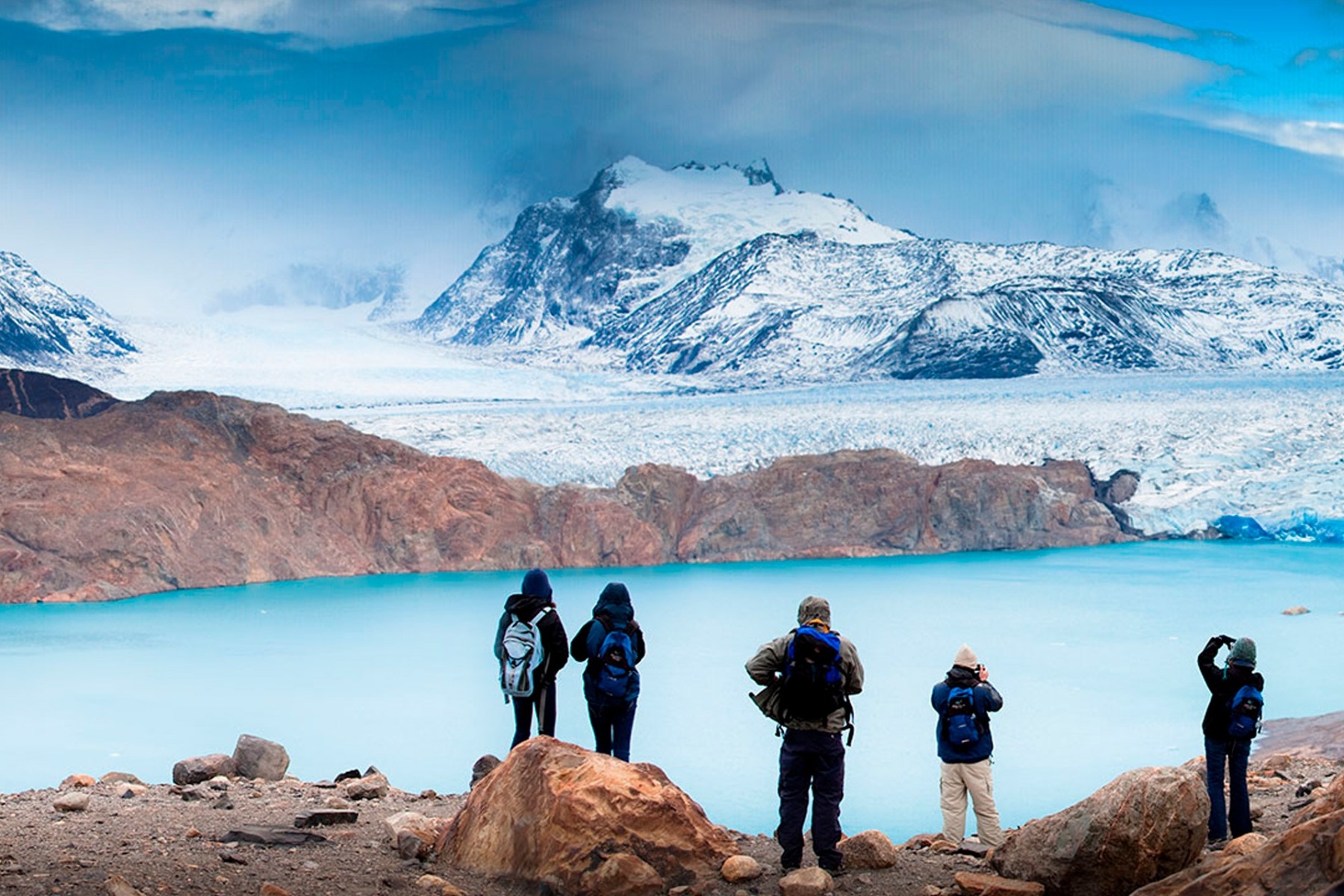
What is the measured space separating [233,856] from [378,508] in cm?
2415

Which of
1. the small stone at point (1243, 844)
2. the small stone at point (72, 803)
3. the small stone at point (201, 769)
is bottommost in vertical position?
the small stone at point (201, 769)

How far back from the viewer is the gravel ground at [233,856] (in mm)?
3842

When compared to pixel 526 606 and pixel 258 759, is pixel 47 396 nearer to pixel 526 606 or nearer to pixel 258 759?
pixel 258 759

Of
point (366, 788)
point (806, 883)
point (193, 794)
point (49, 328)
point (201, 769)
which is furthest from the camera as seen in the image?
point (49, 328)

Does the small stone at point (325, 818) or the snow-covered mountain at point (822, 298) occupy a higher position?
the snow-covered mountain at point (822, 298)

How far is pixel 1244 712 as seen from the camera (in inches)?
187

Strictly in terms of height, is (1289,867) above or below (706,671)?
above

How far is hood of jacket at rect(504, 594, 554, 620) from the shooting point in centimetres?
494

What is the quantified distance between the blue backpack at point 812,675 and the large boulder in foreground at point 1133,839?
752mm

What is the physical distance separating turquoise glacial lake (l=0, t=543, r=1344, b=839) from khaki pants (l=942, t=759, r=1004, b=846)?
3.24 meters

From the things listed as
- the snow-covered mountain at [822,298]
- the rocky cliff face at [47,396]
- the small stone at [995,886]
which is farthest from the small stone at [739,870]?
the snow-covered mountain at [822,298]

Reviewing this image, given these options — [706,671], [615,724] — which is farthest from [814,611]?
[706,671]

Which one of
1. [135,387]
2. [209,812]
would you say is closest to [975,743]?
[209,812]

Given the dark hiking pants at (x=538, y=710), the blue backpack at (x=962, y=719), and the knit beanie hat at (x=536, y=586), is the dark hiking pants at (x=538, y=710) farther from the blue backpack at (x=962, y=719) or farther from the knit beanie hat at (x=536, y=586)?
the blue backpack at (x=962, y=719)
